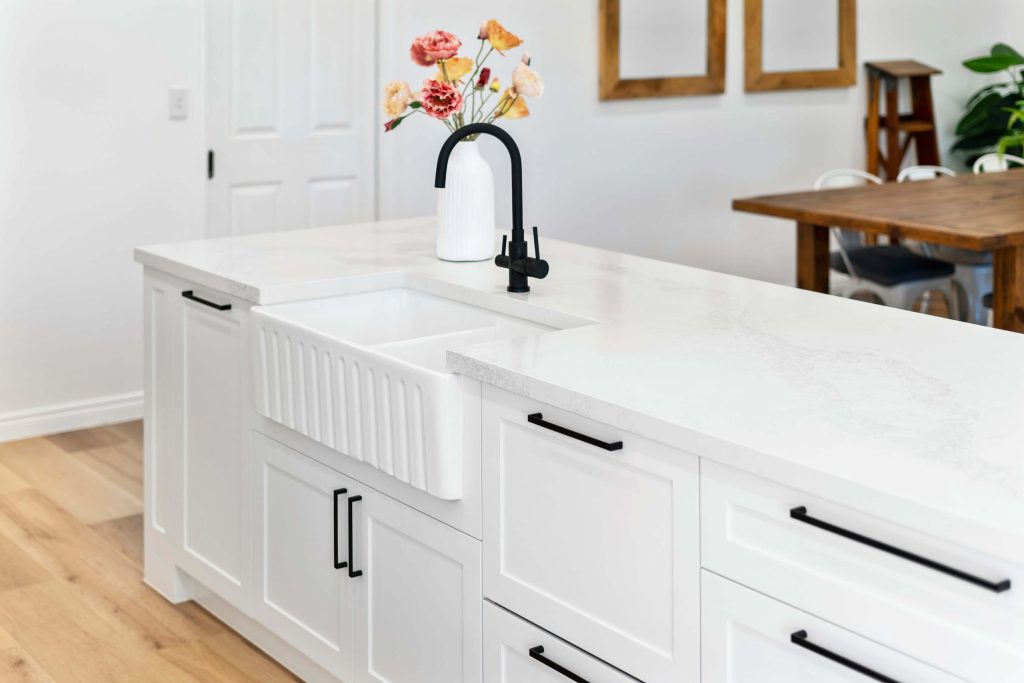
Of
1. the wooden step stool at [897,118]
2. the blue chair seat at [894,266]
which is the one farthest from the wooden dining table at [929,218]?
the wooden step stool at [897,118]

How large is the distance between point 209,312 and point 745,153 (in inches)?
165

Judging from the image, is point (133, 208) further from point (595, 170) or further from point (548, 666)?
point (548, 666)

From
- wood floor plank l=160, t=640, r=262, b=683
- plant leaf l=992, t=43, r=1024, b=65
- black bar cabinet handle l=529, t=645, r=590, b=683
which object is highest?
plant leaf l=992, t=43, r=1024, b=65

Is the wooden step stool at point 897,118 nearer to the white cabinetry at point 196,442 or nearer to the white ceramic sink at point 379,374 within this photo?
the white ceramic sink at point 379,374

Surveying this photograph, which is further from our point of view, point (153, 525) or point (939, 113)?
point (939, 113)

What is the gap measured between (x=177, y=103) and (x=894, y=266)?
9.32ft

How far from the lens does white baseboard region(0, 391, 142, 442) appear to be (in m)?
4.38

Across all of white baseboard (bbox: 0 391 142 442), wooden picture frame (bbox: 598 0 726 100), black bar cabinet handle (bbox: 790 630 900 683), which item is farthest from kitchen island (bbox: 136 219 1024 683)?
wooden picture frame (bbox: 598 0 726 100)

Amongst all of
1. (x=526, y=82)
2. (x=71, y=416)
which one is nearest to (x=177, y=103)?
(x=71, y=416)

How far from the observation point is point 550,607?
1863 mm

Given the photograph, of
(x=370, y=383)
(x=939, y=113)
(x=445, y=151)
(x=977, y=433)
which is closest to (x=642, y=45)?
(x=939, y=113)

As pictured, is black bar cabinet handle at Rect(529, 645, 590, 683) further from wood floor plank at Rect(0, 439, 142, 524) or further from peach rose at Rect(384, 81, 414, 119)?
wood floor plank at Rect(0, 439, 142, 524)

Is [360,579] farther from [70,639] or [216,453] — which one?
[70,639]

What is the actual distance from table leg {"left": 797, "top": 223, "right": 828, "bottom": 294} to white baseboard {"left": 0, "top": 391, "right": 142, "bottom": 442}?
2.53 meters
